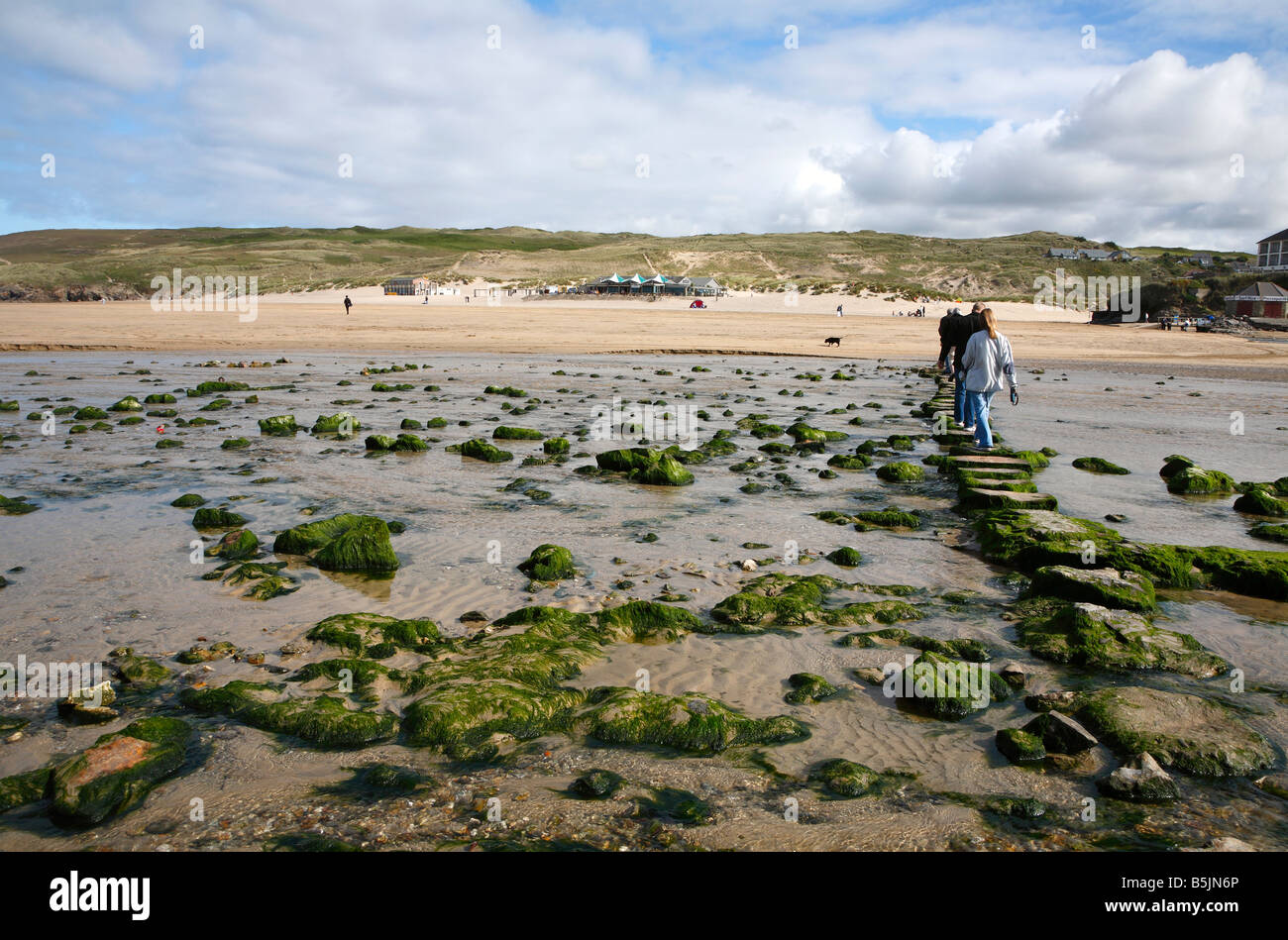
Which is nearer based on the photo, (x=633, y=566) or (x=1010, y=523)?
(x=633, y=566)

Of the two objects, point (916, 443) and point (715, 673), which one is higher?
point (916, 443)

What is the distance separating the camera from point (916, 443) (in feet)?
52.7

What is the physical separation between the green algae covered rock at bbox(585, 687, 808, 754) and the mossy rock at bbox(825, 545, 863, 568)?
11.6ft

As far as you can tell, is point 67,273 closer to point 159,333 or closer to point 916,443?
point 159,333

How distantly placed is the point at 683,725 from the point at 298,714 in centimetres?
252

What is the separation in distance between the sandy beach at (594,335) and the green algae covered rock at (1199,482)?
26.4m

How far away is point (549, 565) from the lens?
8.12m

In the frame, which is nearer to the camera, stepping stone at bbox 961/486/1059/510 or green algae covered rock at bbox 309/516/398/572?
green algae covered rock at bbox 309/516/398/572

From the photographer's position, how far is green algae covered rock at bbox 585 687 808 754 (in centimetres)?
508

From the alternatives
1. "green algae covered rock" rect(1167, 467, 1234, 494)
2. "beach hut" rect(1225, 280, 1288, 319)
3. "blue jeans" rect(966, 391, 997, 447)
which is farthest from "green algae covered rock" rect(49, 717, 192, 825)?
"beach hut" rect(1225, 280, 1288, 319)

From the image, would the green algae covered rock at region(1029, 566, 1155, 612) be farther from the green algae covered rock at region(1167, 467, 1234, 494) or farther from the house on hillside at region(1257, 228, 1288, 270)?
the house on hillside at region(1257, 228, 1288, 270)

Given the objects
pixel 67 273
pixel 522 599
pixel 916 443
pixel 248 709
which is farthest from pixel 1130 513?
pixel 67 273
